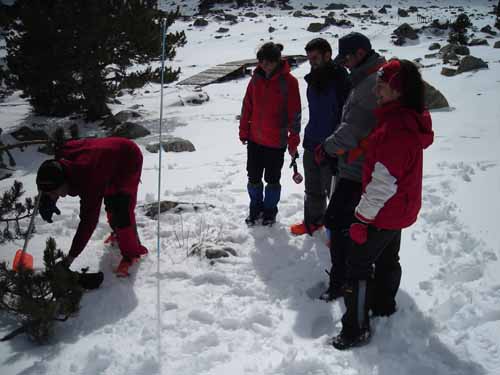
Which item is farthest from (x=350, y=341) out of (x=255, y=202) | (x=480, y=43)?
(x=480, y=43)

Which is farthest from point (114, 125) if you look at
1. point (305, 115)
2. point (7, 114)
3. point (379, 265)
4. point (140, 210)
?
point (379, 265)

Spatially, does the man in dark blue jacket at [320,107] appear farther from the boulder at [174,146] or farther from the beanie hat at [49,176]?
the boulder at [174,146]

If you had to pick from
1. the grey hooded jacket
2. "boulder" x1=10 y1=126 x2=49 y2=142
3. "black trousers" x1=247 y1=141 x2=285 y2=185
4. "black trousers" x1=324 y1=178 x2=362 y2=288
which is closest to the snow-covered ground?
"black trousers" x1=324 y1=178 x2=362 y2=288

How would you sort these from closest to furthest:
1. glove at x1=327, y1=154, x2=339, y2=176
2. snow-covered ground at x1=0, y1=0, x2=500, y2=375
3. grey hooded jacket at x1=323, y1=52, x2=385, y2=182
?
snow-covered ground at x1=0, y1=0, x2=500, y2=375 < grey hooded jacket at x1=323, y1=52, x2=385, y2=182 < glove at x1=327, y1=154, x2=339, y2=176

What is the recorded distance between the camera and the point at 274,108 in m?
4.04

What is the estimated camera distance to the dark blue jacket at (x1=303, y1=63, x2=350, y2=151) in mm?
3486

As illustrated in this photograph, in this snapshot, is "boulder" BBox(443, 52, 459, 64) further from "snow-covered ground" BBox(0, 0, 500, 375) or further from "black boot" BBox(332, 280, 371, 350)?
Answer: "black boot" BBox(332, 280, 371, 350)

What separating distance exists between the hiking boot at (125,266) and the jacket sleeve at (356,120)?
2.16 meters

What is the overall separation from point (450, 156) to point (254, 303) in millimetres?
4575

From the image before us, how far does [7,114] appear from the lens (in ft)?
36.9

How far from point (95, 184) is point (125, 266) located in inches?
36.4

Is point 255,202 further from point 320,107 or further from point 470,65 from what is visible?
point 470,65

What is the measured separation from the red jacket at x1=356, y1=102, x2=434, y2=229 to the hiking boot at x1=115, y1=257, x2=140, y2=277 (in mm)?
2196

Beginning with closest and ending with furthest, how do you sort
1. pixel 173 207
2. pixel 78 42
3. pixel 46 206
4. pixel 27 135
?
pixel 46 206 < pixel 173 207 < pixel 27 135 < pixel 78 42
